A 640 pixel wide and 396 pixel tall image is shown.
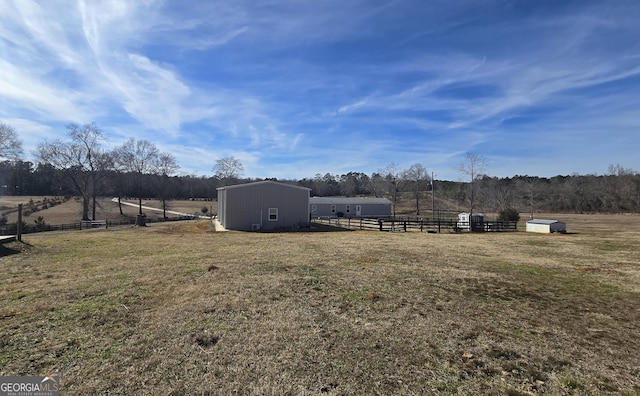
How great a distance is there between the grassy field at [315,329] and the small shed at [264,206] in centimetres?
1562

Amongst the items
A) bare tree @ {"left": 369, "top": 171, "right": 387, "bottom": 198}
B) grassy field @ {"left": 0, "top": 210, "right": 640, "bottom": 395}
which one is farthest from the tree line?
grassy field @ {"left": 0, "top": 210, "right": 640, "bottom": 395}

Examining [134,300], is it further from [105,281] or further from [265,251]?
[265,251]

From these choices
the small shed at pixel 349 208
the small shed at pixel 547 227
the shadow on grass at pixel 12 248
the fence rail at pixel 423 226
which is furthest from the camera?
the small shed at pixel 349 208

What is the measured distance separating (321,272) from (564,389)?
20.8 ft

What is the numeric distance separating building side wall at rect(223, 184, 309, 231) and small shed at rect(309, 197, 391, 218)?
18.5 m

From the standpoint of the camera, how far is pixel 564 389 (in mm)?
3701

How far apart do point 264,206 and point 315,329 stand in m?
22.1

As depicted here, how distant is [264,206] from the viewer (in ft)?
88.0

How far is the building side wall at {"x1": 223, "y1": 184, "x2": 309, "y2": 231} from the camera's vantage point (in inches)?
1019

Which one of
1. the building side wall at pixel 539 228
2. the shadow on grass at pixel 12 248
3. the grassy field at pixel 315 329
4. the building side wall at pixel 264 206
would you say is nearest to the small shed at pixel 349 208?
the building side wall at pixel 264 206

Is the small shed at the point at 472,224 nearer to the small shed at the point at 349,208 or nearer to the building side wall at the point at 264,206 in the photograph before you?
the building side wall at the point at 264,206

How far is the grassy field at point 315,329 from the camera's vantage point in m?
3.76

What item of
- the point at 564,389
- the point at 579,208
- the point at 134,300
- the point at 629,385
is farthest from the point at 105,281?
the point at 579,208

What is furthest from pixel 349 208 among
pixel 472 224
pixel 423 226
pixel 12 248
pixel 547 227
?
pixel 12 248
